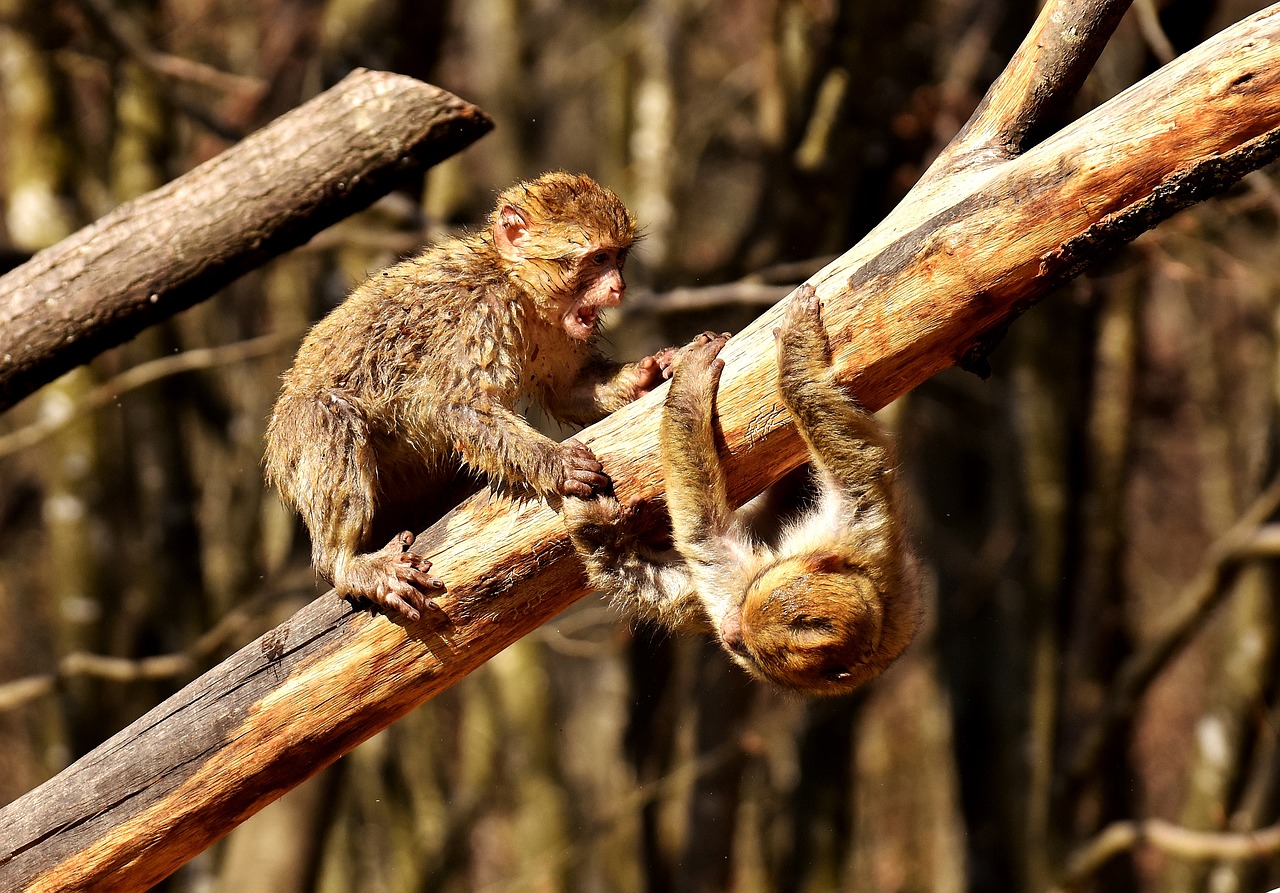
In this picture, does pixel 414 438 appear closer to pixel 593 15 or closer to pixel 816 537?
pixel 816 537

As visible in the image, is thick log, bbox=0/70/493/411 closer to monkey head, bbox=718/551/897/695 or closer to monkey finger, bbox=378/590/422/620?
monkey finger, bbox=378/590/422/620

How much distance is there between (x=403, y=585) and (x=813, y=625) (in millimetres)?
1339

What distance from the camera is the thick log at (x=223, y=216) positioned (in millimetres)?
5078

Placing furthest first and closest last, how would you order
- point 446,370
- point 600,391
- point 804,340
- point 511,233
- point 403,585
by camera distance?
point 600,391 → point 511,233 → point 446,370 → point 403,585 → point 804,340

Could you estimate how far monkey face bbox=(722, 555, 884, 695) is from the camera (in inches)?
158

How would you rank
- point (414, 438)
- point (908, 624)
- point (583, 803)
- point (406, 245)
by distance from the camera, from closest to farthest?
point (908, 624), point (414, 438), point (406, 245), point (583, 803)

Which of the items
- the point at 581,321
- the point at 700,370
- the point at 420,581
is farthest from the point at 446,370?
the point at 700,370

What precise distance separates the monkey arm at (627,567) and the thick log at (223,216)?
5.96 feet

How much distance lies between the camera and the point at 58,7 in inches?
359

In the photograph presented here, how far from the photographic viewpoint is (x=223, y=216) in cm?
512

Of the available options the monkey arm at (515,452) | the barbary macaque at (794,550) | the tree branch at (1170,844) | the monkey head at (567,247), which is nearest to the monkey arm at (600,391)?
the monkey head at (567,247)

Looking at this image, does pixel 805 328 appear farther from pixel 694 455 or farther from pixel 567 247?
pixel 567 247

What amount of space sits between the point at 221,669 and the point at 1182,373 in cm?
1105

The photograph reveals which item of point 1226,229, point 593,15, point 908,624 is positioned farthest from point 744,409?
point 593,15
